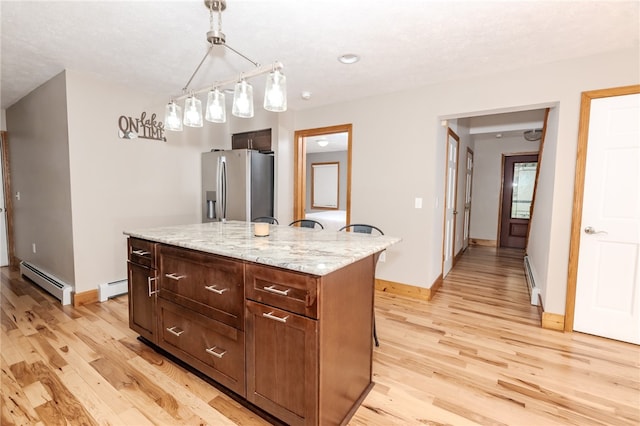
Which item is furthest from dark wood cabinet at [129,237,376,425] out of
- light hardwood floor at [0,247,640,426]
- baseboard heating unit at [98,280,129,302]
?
baseboard heating unit at [98,280,129,302]

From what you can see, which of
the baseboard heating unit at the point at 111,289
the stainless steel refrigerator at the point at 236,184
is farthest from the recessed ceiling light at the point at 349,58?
the baseboard heating unit at the point at 111,289

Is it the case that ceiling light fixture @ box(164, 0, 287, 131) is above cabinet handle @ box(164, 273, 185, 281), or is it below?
above

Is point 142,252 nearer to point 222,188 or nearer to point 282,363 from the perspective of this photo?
point 282,363

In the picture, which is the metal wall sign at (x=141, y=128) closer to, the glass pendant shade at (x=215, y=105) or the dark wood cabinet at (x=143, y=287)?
the dark wood cabinet at (x=143, y=287)

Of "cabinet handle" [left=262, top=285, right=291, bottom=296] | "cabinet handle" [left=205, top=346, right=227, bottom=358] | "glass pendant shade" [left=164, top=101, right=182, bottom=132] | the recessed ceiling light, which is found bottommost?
"cabinet handle" [left=205, top=346, right=227, bottom=358]

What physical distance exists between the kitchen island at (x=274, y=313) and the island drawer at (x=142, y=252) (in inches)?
0.5

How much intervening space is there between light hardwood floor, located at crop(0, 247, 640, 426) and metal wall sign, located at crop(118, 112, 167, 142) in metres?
1.92

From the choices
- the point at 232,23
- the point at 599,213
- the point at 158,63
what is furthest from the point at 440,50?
the point at 158,63

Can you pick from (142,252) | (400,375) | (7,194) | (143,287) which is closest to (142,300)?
(143,287)

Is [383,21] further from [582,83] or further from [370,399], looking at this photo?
[370,399]

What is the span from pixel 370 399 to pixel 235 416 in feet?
2.57

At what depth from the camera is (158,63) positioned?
277 centimetres

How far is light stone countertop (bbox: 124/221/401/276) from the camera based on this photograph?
1.42 meters

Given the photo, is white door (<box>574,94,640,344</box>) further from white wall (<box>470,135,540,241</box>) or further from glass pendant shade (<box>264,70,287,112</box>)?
white wall (<box>470,135,540,241</box>)
